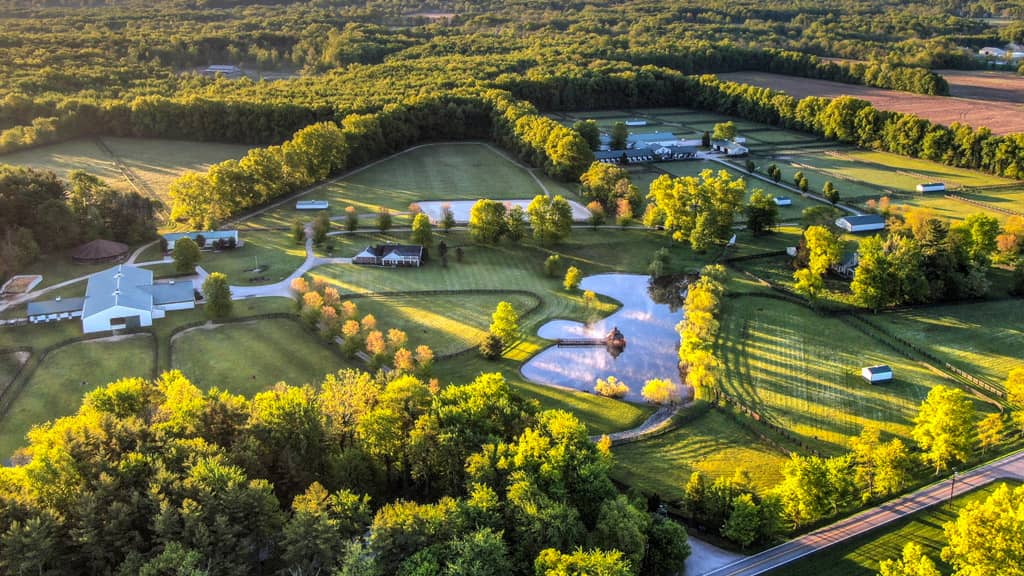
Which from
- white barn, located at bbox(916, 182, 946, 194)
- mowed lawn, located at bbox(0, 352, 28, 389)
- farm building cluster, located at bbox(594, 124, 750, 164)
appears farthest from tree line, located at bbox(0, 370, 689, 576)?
white barn, located at bbox(916, 182, 946, 194)

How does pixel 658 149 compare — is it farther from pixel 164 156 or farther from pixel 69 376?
pixel 69 376

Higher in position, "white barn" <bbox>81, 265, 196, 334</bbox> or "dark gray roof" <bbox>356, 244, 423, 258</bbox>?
"dark gray roof" <bbox>356, 244, 423, 258</bbox>

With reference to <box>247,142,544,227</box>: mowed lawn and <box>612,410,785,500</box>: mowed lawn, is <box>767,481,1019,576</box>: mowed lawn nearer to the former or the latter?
<box>612,410,785,500</box>: mowed lawn

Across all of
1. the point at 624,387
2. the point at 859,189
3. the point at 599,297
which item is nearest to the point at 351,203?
the point at 599,297

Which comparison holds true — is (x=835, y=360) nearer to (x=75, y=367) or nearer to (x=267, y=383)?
(x=267, y=383)

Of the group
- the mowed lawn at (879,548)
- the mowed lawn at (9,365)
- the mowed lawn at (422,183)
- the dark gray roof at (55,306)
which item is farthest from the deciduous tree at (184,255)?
the mowed lawn at (879,548)

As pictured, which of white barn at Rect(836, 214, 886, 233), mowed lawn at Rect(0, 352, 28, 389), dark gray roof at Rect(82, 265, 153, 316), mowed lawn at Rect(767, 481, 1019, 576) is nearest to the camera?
mowed lawn at Rect(767, 481, 1019, 576)
